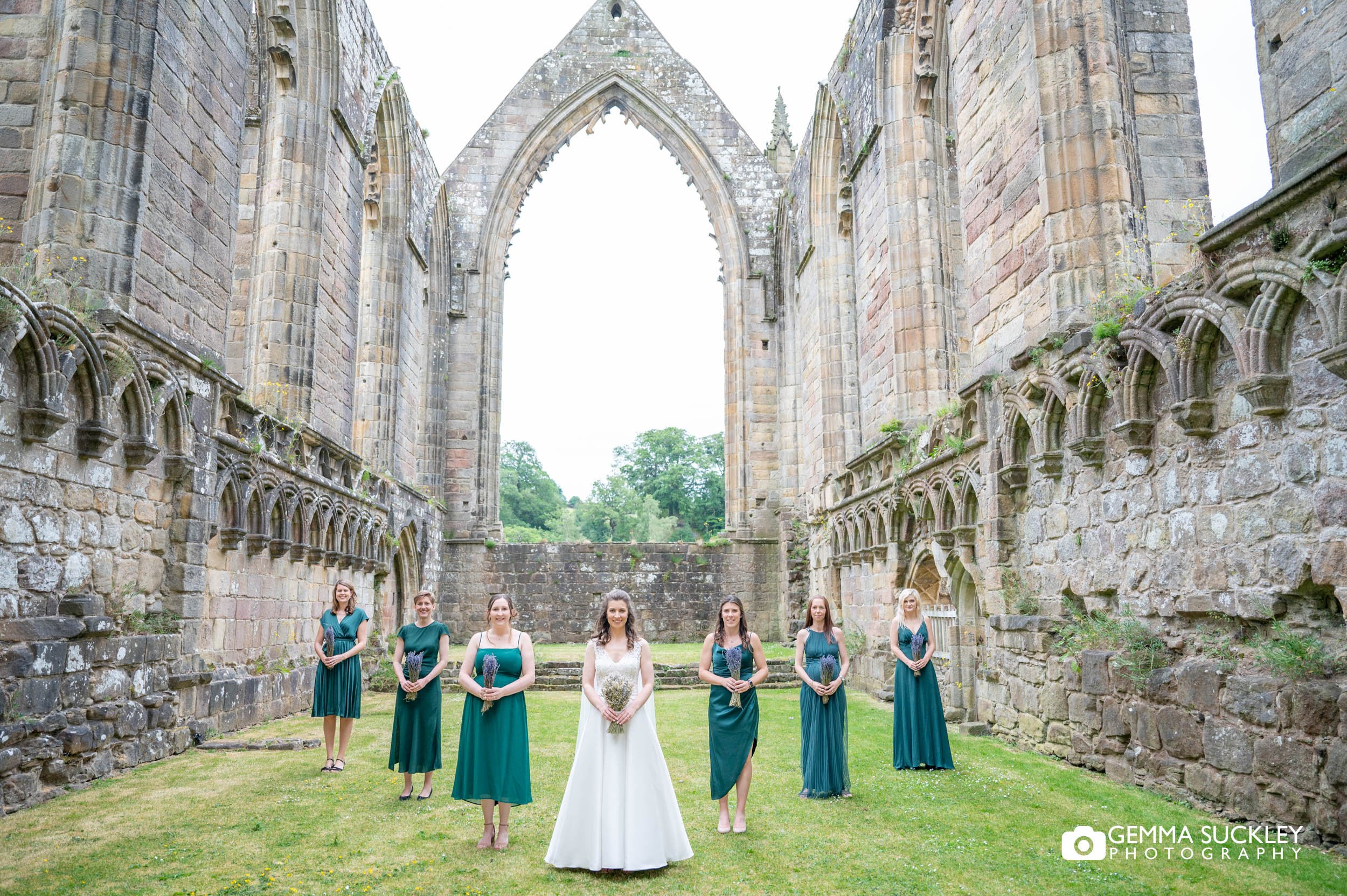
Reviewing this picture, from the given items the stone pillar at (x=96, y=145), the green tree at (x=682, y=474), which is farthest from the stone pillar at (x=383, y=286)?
the green tree at (x=682, y=474)

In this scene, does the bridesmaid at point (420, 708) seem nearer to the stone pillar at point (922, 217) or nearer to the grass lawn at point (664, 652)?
the grass lawn at point (664, 652)

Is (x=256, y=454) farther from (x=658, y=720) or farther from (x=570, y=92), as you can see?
(x=570, y=92)

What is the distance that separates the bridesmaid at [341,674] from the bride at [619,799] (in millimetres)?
2986

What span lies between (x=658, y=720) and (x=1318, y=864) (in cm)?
623

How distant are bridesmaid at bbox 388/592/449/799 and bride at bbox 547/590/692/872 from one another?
1.75m

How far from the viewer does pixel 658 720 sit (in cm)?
925

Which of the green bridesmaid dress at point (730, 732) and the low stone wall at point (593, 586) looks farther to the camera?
the low stone wall at point (593, 586)

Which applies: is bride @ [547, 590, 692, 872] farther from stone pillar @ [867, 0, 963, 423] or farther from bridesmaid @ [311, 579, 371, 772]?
stone pillar @ [867, 0, 963, 423]

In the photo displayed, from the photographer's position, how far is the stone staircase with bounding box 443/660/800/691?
12930mm

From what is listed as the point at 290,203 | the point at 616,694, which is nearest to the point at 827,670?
the point at 616,694

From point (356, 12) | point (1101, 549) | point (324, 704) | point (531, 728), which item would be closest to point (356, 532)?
point (531, 728)

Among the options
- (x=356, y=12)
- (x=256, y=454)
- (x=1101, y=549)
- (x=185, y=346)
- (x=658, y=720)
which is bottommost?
(x=658, y=720)

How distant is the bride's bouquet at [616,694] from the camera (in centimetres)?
415

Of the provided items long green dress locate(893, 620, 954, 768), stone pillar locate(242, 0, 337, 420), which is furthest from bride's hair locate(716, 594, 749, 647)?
stone pillar locate(242, 0, 337, 420)
